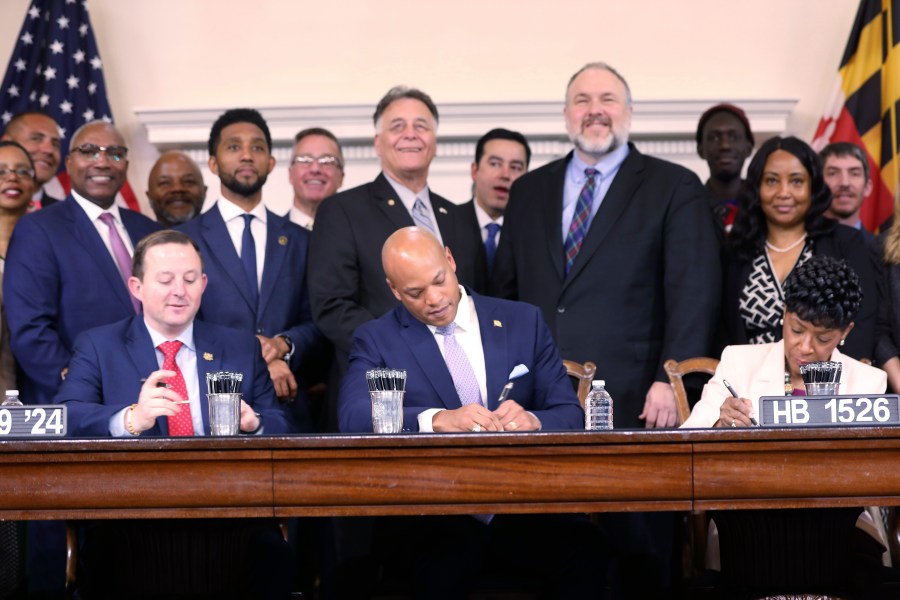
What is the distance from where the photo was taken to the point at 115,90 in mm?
6258

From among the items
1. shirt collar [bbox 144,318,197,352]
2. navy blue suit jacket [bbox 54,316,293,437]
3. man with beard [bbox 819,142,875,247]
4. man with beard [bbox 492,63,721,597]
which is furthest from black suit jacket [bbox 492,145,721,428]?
shirt collar [bbox 144,318,197,352]

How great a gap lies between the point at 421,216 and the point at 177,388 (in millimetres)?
1285

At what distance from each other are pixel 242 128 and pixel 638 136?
2.22 metres

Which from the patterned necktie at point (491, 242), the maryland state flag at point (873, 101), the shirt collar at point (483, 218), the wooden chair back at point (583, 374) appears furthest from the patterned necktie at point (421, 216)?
the maryland state flag at point (873, 101)

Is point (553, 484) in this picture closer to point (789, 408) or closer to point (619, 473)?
point (619, 473)

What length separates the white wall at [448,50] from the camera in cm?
616

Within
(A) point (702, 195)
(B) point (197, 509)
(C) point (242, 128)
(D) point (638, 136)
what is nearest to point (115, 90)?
(C) point (242, 128)

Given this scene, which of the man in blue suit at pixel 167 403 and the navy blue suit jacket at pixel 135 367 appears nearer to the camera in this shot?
the man in blue suit at pixel 167 403

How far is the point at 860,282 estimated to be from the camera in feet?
13.2

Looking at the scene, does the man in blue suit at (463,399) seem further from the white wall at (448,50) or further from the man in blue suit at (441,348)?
the white wall at (448,50)

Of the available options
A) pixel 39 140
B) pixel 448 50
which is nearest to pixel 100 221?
pixel 39 140

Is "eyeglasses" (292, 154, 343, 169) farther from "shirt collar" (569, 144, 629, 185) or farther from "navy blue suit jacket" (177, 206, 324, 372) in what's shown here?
"shirt collar" (569, 144, 629, 185)

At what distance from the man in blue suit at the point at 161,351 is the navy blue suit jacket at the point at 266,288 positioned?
0.63 m

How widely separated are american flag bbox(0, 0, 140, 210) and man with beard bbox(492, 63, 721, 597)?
2.49 metres
